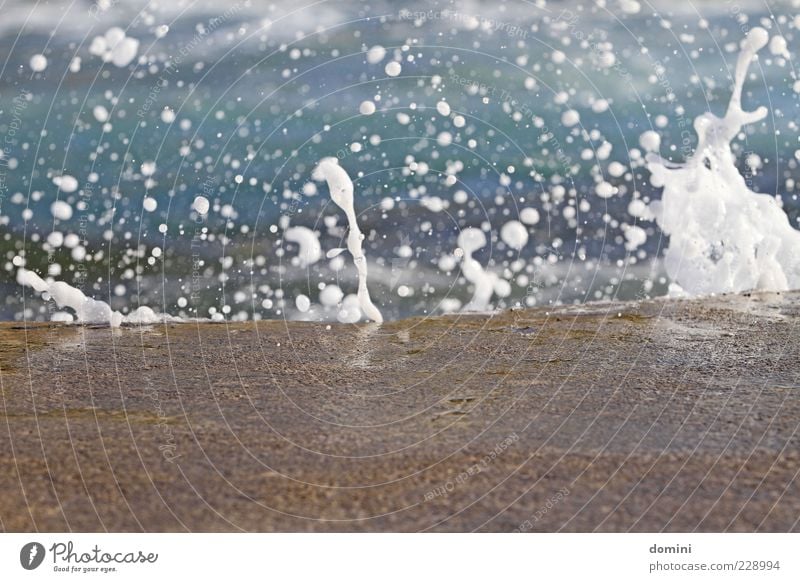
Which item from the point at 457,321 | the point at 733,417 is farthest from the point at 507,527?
the point at 457,321

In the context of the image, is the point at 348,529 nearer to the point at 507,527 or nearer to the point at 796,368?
the point at 507,527

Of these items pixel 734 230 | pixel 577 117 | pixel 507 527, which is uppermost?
pixel 577 117

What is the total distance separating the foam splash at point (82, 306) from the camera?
6.37 m

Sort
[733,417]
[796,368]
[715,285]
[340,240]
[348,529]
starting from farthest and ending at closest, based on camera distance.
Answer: [715,285], [340,240], [796,368], [733,417], [348,529]

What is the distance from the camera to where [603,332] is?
5711 millimetres

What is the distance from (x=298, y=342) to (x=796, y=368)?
2925 mm
